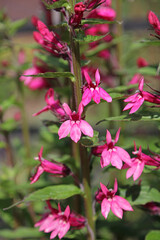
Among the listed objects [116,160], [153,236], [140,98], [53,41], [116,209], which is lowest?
[153,236]

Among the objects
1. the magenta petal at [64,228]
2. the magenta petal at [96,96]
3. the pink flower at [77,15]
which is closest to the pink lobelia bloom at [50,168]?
the magenta petal at [64,228]

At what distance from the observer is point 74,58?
841mm

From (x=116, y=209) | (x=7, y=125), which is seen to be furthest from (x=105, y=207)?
(x=7, y=125)

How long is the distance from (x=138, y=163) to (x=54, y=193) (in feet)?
0.82

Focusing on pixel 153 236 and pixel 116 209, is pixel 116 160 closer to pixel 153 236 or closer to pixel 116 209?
pixel 116 209

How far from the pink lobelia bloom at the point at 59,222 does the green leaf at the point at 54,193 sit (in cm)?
4

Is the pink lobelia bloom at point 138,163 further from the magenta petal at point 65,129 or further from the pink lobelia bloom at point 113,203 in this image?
the magenta petal at point 65,129

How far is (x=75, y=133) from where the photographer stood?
0.78m

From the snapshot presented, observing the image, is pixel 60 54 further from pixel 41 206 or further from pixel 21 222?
pixel 41 206

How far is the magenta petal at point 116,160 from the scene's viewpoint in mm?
796

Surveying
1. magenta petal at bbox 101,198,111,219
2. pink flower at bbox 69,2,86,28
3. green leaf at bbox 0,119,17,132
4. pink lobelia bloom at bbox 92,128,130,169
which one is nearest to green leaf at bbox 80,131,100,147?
pink lobelia bloom at bbox 92,128,130,169

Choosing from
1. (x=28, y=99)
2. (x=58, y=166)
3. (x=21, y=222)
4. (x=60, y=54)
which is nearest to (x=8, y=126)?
(x=21, y=222)

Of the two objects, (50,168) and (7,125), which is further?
(7,125)

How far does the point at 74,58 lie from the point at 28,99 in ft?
14.1
